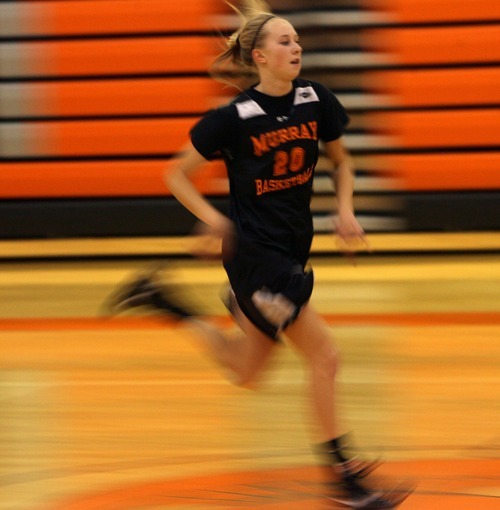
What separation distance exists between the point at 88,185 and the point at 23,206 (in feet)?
1.51

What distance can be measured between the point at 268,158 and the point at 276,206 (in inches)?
5.2

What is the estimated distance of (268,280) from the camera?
342 centimetres

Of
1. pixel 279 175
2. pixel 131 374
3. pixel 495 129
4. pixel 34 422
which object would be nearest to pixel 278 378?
pixel 131 374

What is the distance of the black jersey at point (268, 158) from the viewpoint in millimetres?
3430

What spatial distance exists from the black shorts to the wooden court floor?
511 mm

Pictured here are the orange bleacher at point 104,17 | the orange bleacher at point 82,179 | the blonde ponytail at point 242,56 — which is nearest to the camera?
the blonde ponytail at point 242,56

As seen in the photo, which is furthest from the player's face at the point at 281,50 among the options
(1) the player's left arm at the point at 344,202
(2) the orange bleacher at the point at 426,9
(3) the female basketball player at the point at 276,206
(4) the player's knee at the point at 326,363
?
(2) the orange bleacher at the point at 426,9

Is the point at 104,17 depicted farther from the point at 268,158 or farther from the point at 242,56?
the point at 268,158

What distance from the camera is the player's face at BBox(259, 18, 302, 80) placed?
11.2 feet

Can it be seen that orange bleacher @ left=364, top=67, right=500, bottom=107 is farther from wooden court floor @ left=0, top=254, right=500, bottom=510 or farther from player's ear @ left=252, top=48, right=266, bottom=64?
player's ear @ left=252, top=48, right=266, bottom=64

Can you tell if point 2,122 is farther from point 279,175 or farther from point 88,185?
point 279,175

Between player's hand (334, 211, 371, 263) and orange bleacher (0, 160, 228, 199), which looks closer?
player's hand (334, 211, 371, 263)

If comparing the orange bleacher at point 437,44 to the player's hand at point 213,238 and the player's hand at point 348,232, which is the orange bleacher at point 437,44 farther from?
the player's hand at point 213,238

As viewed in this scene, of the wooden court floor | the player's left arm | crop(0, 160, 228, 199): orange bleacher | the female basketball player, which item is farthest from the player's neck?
crop(0, 160, 228, 199): orange bleacher
